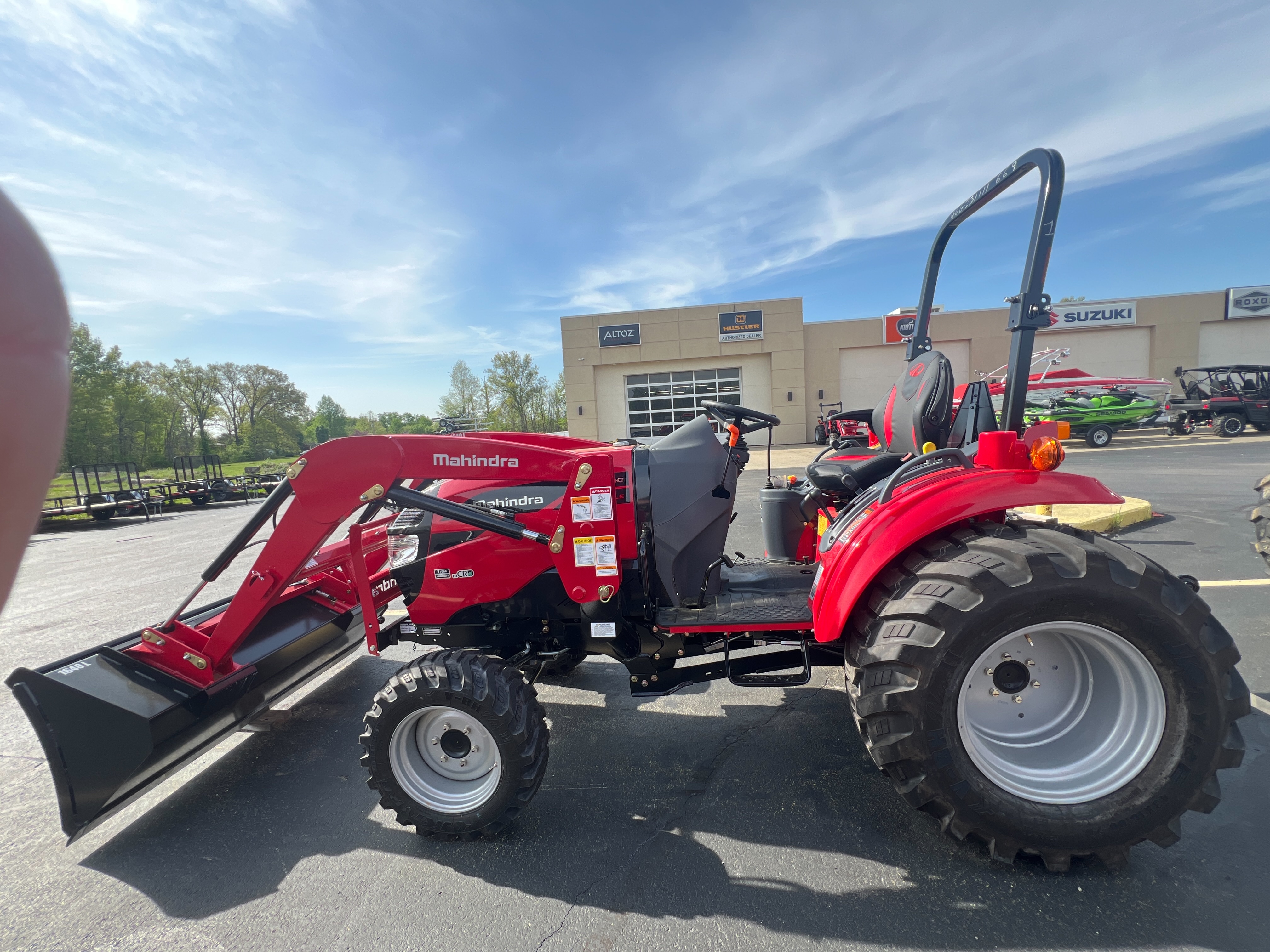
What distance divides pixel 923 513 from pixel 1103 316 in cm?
2859

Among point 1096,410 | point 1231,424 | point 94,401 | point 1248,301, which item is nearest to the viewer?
point 1231,424

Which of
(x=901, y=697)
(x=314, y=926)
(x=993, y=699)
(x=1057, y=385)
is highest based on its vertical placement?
(x=1057, y=385)

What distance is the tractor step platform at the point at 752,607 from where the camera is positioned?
257 centimetres

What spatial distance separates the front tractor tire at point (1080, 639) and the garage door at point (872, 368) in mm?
22730

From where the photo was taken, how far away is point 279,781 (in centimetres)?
285

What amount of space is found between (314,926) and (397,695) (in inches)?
29.2

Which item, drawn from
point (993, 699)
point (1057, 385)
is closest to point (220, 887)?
point (993, 699)

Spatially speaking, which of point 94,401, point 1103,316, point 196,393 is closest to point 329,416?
point 196,393

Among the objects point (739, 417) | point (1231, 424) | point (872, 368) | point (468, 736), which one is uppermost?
point (872, 368)

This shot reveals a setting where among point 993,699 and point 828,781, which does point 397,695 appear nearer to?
point 828,781

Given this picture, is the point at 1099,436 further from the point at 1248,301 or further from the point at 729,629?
the point at 729,629

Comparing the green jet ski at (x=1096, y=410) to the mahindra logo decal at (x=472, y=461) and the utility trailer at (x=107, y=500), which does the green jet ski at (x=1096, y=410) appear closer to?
the mahindra logo decal at (x=472, y=461)

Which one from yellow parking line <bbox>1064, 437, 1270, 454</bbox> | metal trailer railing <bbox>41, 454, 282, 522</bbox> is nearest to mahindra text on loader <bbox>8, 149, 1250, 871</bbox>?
metal trailer railing <bbox>41, 454, 282, 522</bbox>

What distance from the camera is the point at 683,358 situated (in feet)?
80.2
